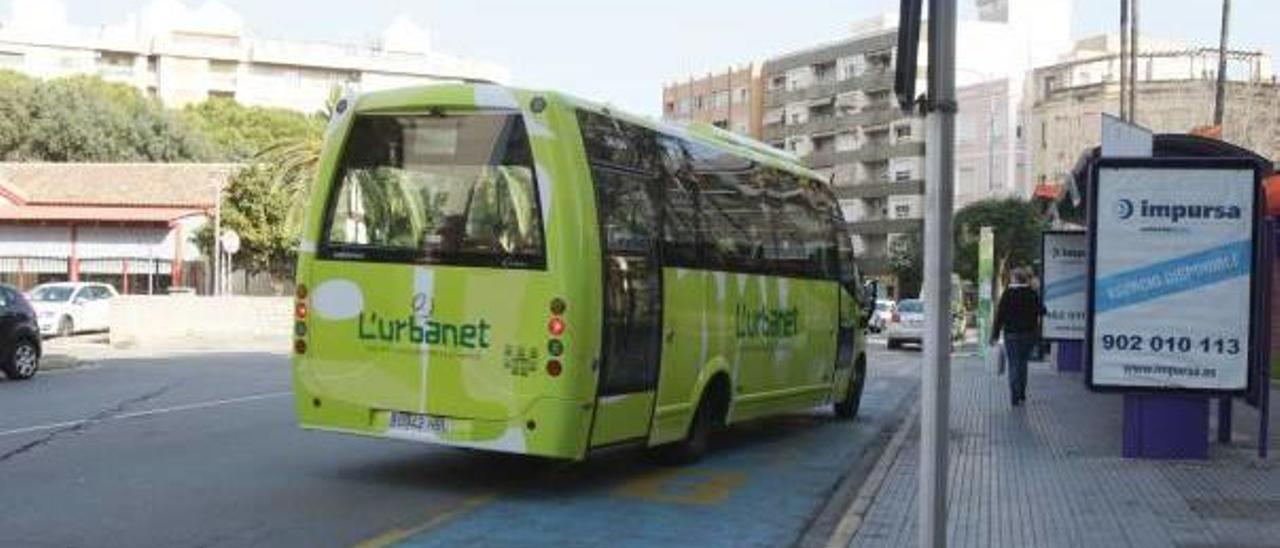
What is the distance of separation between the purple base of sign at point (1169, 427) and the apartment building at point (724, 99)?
103m

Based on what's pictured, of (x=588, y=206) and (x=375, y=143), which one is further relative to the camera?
(x=375, y=143)

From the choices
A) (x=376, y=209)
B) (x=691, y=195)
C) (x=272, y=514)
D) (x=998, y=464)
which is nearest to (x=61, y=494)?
(x=272, y=514)

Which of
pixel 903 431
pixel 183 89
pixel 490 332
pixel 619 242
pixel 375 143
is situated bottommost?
pixel 903 431

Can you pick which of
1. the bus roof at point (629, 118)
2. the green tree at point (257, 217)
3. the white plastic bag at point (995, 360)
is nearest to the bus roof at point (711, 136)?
the bus roof at point (629, 118)

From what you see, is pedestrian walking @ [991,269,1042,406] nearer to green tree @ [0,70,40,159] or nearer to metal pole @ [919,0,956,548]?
metal pole @ [919,0,956,548]

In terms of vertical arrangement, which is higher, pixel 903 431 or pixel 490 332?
pixel 490 332

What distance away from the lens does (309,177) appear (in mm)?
46906

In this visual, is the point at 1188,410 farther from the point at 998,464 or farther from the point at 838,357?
the point at 838,357

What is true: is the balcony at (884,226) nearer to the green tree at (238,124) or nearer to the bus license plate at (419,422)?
the green tree at (238,124)

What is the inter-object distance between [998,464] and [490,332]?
473cm

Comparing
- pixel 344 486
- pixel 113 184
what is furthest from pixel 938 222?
pixel 113 184

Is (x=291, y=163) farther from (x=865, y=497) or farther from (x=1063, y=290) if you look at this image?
(x=865, y=497)

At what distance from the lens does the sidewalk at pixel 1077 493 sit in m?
8.65

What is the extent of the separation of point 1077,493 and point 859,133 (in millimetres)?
97429
